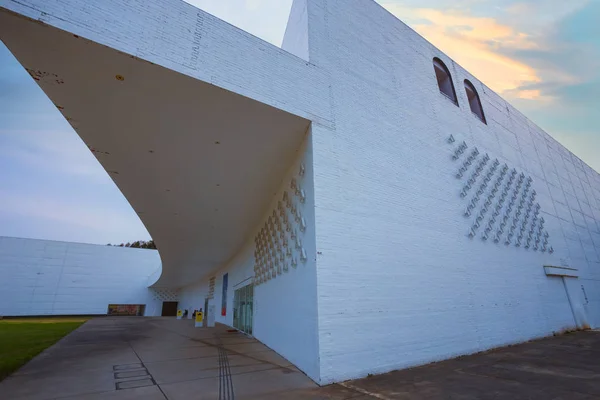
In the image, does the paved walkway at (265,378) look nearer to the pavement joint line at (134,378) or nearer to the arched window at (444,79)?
the pavement joint line at (134,378)

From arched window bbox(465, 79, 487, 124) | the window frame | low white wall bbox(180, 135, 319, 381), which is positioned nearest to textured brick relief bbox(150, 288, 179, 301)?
low white wall bbox(180, 135, 319, 381)

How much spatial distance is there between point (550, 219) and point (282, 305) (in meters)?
13.3

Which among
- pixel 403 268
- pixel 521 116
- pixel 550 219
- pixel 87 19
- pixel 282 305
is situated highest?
pixel 521 116

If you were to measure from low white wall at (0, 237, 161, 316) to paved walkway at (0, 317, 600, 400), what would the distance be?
23.3 m

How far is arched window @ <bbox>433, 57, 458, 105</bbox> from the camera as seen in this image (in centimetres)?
1019

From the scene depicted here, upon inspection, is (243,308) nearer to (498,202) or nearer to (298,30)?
(298,30)

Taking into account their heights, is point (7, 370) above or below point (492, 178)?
below

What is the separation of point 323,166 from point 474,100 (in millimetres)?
10099

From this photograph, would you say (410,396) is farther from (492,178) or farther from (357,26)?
(492,178)

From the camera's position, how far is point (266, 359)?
616 centimetres

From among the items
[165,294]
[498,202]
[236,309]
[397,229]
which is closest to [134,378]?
[397,229]

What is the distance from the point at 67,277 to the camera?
81.3 ft

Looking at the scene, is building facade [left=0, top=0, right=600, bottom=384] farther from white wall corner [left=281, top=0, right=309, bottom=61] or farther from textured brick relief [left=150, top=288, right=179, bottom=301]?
textured brick relief [left=150, top=288, right=179, bottom=301]

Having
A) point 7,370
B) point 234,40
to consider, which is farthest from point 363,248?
point 7,370
